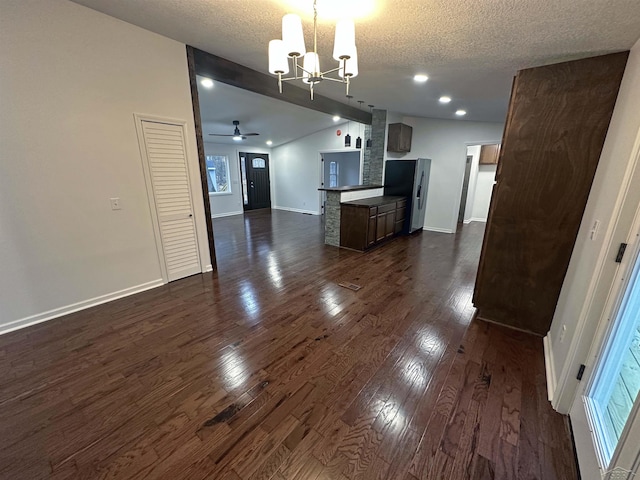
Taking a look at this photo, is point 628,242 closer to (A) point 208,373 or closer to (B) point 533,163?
(B) point 533,163

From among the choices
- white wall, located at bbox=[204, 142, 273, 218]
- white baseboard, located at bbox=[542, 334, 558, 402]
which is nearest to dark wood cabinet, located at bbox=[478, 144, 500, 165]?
white baseboard, located at bbox=[542, 334, 558, 402]

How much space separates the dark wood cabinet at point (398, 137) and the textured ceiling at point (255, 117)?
162cm

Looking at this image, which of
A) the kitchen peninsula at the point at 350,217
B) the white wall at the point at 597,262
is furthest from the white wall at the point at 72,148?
the white wall at the point at 597,262

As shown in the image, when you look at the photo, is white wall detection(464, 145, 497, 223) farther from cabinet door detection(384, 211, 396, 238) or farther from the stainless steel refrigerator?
cabinet door detection(384, 211, 396, 238)

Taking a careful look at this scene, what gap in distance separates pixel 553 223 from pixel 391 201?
322 centimetres

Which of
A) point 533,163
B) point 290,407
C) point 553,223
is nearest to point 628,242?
point 553,223

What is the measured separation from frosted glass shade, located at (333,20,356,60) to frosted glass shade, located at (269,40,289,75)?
356mm

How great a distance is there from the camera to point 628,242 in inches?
52.6

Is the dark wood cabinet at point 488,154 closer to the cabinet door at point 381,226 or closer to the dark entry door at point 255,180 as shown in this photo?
the cabinet door at point 381,226

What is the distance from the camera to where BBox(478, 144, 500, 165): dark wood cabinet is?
23.3 ft

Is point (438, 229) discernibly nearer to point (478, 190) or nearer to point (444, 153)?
point (444, 153)

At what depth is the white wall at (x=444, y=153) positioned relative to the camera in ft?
18.7

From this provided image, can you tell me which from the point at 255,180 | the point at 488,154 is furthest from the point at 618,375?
the point at 255,180

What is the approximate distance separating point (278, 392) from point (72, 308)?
8.05 feet
